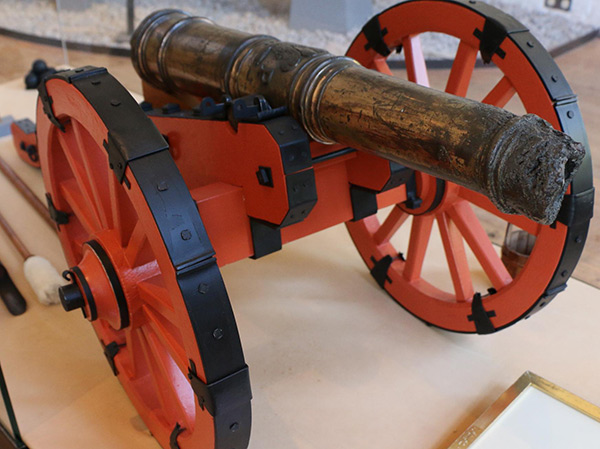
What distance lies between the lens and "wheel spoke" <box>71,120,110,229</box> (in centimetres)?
143

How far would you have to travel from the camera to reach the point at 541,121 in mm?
996

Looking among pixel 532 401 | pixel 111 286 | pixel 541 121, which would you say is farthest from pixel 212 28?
pixel 532 401

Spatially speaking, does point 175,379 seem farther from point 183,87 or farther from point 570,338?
point 570,338

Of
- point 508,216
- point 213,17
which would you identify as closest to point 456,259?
point 508,216

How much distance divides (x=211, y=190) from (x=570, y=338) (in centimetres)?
103

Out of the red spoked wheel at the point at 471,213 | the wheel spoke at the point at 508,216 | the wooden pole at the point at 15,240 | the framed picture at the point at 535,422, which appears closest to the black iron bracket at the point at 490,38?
the red spoked wheel at the point at 471,213

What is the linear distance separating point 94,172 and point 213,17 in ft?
8.24

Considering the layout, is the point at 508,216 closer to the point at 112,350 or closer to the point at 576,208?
the point at 576,208

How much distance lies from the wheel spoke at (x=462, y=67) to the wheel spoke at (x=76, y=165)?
85 cm

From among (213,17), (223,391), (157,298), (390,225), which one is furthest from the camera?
(213,17)

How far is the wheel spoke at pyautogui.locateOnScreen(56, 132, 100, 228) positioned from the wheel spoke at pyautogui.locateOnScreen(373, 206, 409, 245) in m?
0.79

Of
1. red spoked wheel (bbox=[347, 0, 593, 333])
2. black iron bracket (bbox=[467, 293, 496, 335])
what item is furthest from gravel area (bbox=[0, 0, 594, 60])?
black iron bracket (bbox=[467, 293, 496, 335])

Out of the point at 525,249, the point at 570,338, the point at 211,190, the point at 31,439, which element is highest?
the point at 211,190

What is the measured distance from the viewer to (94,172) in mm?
1447
